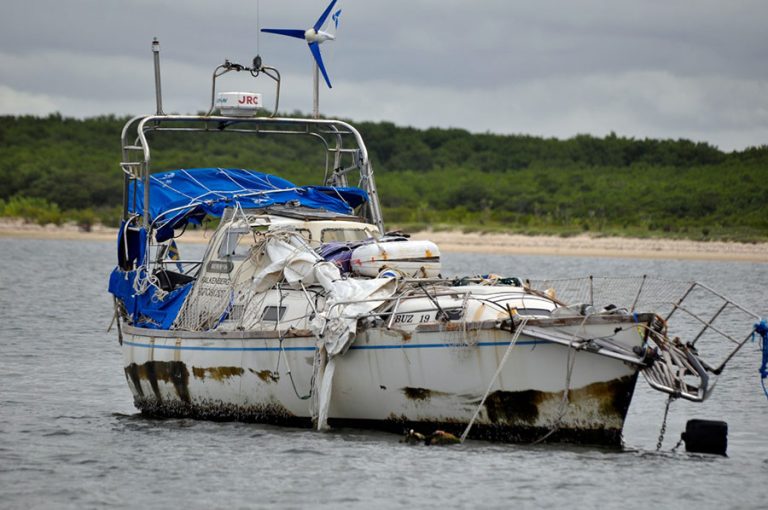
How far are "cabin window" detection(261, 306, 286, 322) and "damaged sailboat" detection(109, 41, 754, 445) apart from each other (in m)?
0.02

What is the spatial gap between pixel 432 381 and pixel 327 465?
155cm

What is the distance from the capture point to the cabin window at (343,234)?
18609 mm

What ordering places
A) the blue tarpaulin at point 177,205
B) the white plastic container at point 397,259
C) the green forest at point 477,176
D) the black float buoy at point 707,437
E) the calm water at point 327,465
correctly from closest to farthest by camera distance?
1. the calm water at point 327,465
2. the black float buoy at point 707,437
3. the white plastic container at point 397,259
4. the blue tarpaulin at point 177,205
5. the green forest at point 477,176

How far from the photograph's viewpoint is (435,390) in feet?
50.7

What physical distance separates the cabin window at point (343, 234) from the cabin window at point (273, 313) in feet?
5.53

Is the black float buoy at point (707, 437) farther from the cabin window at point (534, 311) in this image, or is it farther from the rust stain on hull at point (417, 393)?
the rust stain on hull at point (417, 393)

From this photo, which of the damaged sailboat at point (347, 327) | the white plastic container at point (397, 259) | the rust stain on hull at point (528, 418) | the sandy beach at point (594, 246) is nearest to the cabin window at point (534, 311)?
the damaged sailboat at point (347, 327)

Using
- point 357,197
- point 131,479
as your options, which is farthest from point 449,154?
point 131,479

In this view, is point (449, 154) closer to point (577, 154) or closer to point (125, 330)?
point (577, 154)

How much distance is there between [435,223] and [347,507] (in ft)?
158

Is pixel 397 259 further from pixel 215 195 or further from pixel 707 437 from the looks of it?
pixel 707 437

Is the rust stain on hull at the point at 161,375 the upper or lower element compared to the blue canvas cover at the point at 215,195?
lower

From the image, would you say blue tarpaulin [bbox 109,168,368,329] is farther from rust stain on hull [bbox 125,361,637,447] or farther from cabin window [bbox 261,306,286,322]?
rust stain on hull [bbox 125,361,637,447]

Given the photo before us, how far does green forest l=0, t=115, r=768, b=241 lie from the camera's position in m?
63.9
